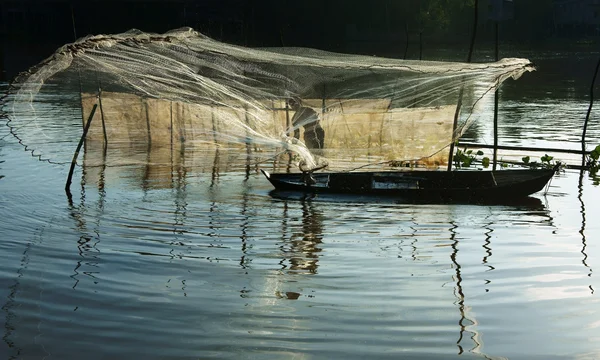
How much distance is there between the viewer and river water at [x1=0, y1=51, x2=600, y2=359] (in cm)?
605

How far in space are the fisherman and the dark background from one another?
22.8 metres

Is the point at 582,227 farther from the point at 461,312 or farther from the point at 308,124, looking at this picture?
the point at 461,312

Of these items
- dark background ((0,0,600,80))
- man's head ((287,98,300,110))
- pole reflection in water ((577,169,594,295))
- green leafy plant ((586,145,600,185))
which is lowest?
pole reflection in water ((577,169,594,295))

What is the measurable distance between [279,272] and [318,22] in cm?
4200

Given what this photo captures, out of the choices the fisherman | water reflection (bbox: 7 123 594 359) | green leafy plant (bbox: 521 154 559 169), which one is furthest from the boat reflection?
green leafy plant (bbox: 521 154 559 169)

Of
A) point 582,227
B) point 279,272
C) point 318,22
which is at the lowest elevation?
point 582,227

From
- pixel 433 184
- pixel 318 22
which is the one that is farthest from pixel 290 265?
pixel 318 22

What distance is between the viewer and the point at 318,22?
48750mm

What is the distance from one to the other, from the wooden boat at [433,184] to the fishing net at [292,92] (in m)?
0.72

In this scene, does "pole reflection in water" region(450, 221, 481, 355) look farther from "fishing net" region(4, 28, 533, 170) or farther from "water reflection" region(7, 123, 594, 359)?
"fishing net" region(4, 28, 533, 170)

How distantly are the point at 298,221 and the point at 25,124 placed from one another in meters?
3.42

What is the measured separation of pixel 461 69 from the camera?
9.59 meters

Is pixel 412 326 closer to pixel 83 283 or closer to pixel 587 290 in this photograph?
pixel 587 290

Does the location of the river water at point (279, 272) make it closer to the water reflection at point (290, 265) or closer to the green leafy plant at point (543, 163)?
the water reflection at point (290, 265)
